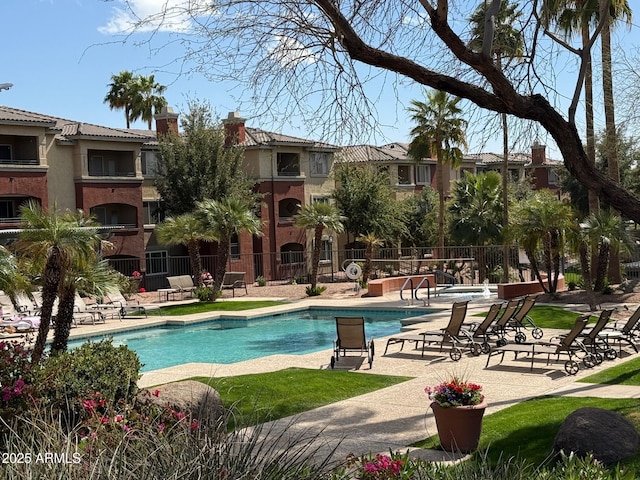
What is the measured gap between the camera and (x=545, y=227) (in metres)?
24.8

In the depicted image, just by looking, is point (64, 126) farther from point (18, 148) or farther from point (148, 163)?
point (148, 163)

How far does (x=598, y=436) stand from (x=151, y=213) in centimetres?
3464

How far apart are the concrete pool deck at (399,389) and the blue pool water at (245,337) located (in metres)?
3.17

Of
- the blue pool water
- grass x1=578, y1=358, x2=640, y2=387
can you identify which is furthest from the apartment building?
grass x1=578, y1=358, x2=640, y2=387

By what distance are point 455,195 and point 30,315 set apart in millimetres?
23339

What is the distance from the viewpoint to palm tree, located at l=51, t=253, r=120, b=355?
49.2ft

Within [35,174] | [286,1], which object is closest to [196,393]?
[286,1]

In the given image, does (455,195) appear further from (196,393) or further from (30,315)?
(196,393)

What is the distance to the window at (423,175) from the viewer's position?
177 feet

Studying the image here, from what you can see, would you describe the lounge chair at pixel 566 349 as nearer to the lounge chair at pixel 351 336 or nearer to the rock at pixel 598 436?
the lounge chair at pixel 351 336

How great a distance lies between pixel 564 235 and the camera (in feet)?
80.6

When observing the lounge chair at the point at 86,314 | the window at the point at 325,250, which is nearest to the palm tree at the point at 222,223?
the lounge chair at the point at 86,314

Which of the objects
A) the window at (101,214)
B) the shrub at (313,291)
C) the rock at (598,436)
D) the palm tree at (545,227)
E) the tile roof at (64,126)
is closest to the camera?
the rock at (598,436)

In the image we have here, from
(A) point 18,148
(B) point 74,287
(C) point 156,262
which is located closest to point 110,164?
(A) point 18,148
